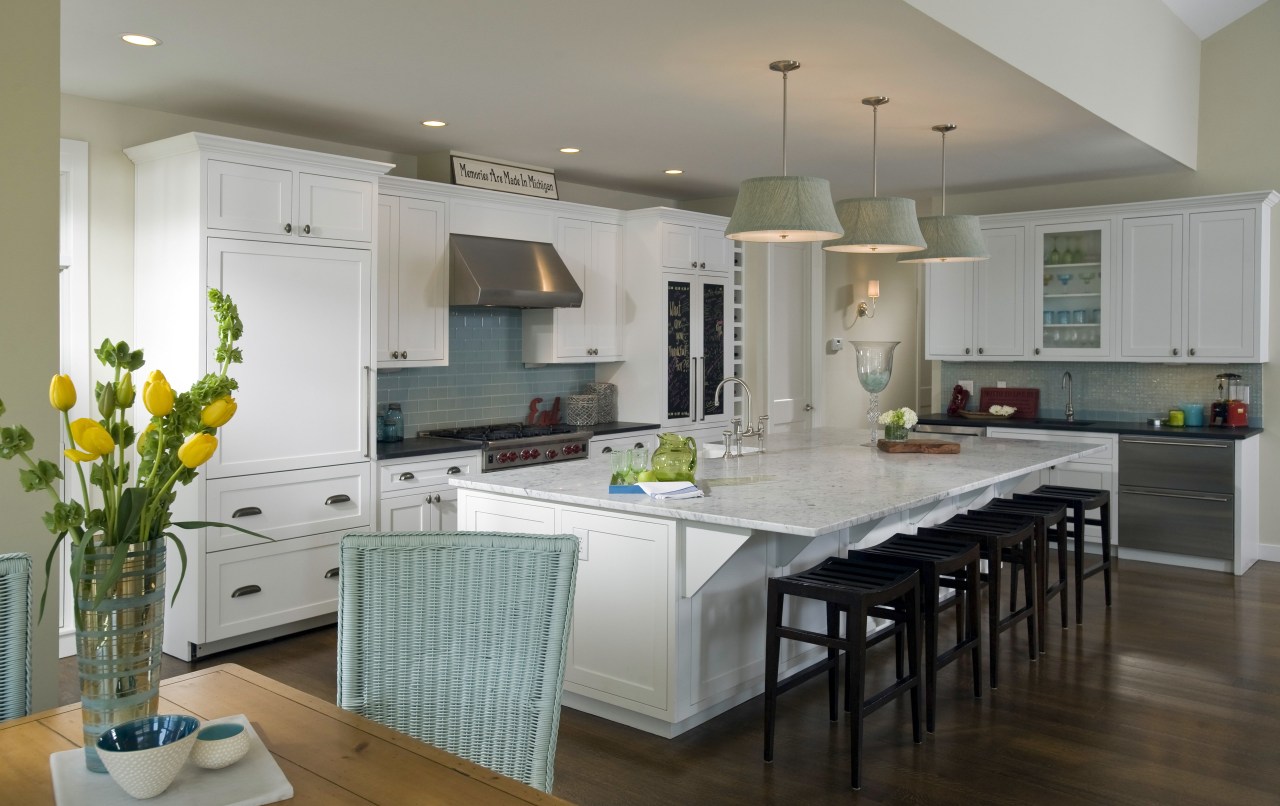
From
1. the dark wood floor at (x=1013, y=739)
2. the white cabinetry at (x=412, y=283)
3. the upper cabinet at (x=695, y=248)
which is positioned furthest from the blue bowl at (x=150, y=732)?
the upper cabinet at (x=695, y=248)

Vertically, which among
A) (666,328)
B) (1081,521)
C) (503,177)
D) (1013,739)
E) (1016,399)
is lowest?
(1013,739)

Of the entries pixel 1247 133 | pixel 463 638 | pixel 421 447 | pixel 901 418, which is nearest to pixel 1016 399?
pixel 1247 133

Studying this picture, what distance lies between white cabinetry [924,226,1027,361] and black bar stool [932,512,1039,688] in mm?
2880

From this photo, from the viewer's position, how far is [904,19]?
347 centimetres

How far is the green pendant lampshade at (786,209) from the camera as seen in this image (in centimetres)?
373

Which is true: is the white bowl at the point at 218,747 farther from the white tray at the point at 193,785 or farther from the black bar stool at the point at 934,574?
the black bar stool at the point at 934,574

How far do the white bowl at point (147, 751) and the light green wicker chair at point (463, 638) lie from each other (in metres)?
0.56

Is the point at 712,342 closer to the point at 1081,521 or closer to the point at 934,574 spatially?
the point at 1081,521

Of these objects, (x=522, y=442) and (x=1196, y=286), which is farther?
(x=1196, y=286)

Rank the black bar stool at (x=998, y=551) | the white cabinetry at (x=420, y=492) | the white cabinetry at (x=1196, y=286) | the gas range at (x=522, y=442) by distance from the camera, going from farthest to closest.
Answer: the white cabinetry at (x=1196, y=286), the gas range at (x=522, y=442), the white cabinetry at (x=420, y=492), the black bar stool at (x=998, y=551)

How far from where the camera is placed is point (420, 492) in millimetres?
5230

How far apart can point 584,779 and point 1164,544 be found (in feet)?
15.3

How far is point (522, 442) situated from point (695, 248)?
2111 millimetres

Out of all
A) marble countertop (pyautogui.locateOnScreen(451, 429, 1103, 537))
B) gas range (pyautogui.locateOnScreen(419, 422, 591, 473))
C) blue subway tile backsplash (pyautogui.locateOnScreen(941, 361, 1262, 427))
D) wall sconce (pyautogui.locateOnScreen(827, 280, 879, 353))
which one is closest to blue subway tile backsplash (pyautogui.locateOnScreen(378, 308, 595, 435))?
gas range (pyautogui.locateOnScreen(419, 422, 591, 473))
